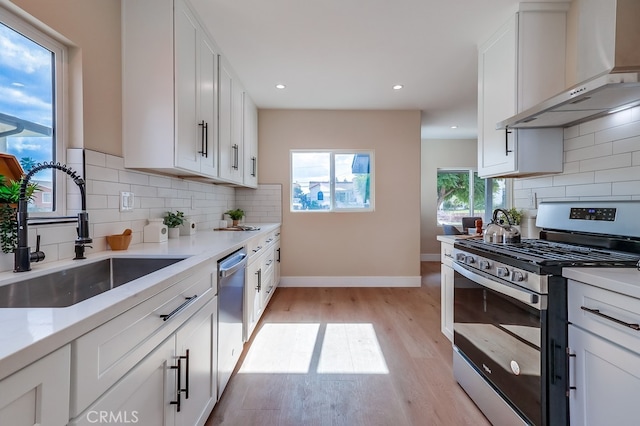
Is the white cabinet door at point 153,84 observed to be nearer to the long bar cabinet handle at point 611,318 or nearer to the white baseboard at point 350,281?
the long bar cabinet handle at point 611,318

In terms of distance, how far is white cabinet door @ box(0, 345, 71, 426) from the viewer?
53 centimetres

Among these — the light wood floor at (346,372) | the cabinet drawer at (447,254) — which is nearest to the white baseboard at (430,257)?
the light wood floor at (346,372)

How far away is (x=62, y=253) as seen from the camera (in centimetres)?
139

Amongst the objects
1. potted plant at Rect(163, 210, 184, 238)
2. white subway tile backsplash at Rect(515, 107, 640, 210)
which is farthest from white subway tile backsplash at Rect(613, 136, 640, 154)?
potted plant at Rect(163, 210, 184, 238)

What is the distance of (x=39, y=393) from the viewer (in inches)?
23.2

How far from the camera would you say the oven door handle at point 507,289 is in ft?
4.25

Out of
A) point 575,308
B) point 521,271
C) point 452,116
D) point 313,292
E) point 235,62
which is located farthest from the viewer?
point 452,116

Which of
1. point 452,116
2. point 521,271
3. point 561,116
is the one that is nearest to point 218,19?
point 561,116

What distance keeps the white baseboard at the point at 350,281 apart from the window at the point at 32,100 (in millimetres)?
3124

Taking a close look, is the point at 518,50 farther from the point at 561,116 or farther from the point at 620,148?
the point at 620,148

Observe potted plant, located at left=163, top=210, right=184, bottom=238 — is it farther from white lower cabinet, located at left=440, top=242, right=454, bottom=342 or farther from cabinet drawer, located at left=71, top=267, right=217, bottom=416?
Result: white lower cabinet, located at left=440, top=242, right=454, bottom=342

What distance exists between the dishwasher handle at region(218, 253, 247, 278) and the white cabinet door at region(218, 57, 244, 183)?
0.92m

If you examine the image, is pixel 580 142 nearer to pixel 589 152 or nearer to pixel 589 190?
pixel 589 152

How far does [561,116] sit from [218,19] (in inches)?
92.0
